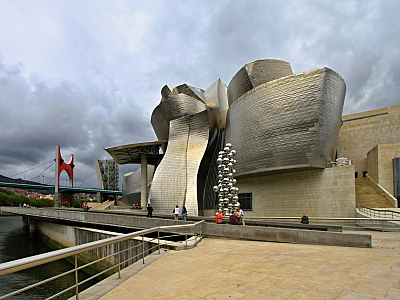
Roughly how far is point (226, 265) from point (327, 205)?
54.7 ft

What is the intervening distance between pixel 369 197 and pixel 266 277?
1973cm

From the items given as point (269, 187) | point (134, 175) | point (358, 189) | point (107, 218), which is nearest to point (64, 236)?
point (107, 218)

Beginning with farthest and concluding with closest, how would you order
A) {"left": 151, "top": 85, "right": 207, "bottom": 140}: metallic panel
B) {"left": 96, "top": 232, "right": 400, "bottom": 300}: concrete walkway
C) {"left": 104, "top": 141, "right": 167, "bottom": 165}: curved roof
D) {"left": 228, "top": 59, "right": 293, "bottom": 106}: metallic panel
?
{"left": 104, "top": 141, "right": 167, "bottom": 165}: curved roof → {"left": 151, "top": 85, "right": 207, "bottom": 140}: metallic panel → {"left": 228, "top": 59, "right": 293, "bottom": 106}: metallic panel → {"left": 96, "top": 232, "right": 400, "bottom": 300}: concrete walkway

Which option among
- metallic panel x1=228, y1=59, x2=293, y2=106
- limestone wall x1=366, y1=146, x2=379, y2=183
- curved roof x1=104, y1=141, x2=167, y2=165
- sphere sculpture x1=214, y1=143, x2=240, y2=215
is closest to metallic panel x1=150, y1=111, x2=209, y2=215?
metallic panel x1=228, y1=59, x2=293, y2=106

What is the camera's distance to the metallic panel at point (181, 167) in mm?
24203

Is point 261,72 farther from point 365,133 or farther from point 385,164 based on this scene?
point 365,133

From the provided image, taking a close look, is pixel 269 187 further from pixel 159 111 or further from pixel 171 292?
pixel 171 292

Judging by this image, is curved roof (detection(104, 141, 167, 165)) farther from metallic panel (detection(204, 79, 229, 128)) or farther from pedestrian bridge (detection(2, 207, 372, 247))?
pedestrian bridge (detection(2, 207, 372, 247))

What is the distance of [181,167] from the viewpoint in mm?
25219

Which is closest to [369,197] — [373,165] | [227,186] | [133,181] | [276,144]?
[373,165]

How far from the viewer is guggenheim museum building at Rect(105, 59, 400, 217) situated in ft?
62.5

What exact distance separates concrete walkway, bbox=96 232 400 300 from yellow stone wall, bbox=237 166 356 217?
13.6 m

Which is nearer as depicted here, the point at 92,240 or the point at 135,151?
the point at 92,240

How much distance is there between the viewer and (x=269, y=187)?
2273 centimetres
